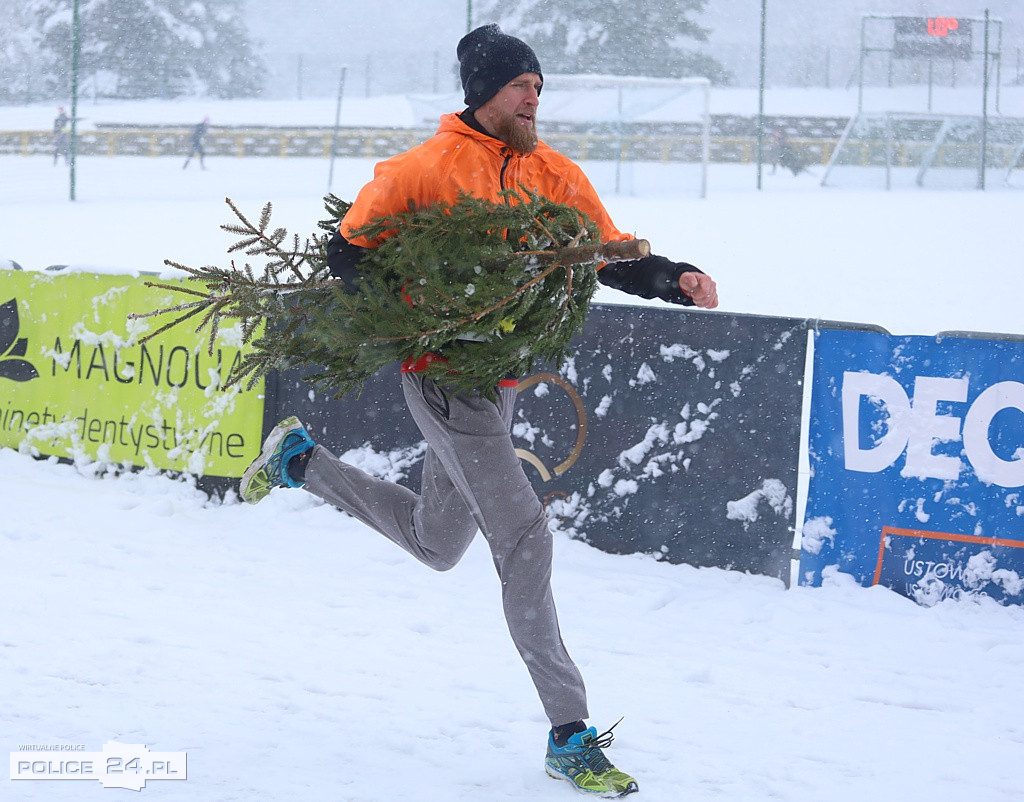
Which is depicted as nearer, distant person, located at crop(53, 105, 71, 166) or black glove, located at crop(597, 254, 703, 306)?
black glove, located at crop(597, 254, 703, 306)

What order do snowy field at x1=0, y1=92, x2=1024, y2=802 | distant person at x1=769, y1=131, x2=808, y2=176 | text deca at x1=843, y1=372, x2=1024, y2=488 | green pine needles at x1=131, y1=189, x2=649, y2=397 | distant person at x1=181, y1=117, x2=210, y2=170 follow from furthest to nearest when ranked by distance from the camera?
1. distant person at x1=181, y1=117, x2=210, y2=170
2. distant person at x1=769, y1=131, x2=808, y2=176
3. text deca at x1=843, y1=372, x2=1024, y2=488
4. snowy field at x1=0, y1=92, x2=1024, y2=802
5. green pine needles at x1=131, y1=189, x2=649, y2=397

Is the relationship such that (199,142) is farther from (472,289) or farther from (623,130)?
(472,289)

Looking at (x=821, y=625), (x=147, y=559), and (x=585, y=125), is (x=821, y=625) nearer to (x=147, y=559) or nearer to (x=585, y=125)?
(x=147, y=559)

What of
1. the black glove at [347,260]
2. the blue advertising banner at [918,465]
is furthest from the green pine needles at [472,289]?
the blue advertising banner at [918,465]

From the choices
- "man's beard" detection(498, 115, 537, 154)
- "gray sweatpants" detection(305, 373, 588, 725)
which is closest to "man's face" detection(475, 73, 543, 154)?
"man's beard" detection(498, 115, 537, 154)

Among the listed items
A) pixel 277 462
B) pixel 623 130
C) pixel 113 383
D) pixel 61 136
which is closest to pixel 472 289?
pixel 277 462

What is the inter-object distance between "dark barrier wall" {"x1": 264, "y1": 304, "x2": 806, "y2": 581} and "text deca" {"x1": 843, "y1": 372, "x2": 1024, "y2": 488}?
0.29 meters

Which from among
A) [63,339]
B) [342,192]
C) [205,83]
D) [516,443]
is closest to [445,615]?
[516,443]

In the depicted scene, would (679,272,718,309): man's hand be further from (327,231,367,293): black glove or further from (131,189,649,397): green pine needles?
(327,231,367,293): black glove

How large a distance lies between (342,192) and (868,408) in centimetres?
1293

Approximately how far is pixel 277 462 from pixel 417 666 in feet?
3.29

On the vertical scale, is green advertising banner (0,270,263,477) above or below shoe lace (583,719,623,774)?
above

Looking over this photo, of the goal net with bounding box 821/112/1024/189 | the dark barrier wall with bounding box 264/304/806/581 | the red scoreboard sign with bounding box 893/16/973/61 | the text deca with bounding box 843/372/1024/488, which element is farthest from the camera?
the red scoreboard sign with bounding box 893/16/973/61

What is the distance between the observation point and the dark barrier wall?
5266 millimetres
